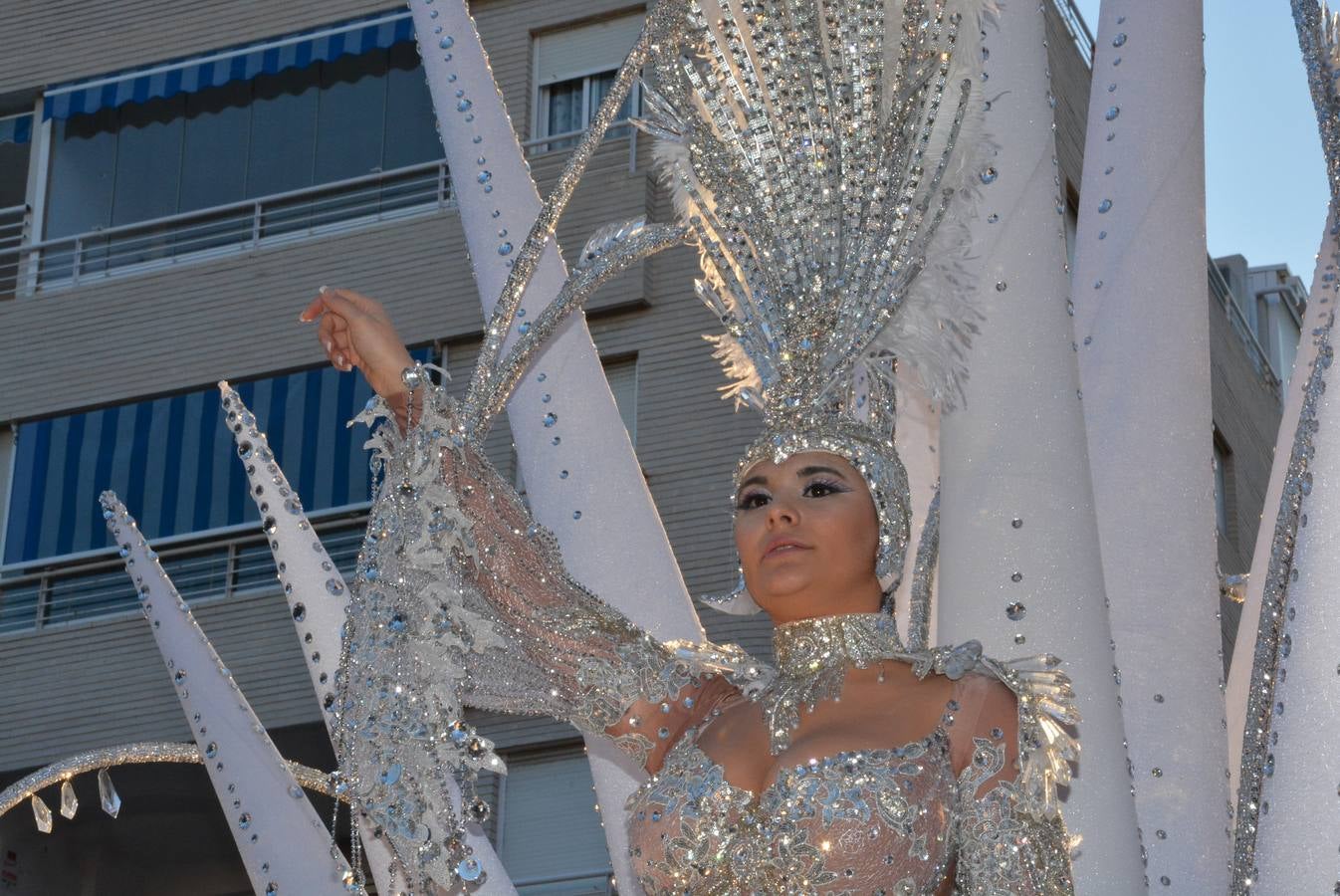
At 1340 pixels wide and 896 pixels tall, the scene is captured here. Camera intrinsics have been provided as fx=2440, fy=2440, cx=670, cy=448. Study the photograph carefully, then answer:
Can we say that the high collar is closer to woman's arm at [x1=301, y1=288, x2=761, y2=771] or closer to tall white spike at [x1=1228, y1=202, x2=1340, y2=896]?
woman's arm at [x1=301, y1=288, x2=761, y2=771]

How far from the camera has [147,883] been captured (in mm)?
16547

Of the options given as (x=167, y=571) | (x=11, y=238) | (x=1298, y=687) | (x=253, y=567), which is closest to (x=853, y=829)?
(x=1298, y=687)

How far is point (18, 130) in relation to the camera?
17.4 metres

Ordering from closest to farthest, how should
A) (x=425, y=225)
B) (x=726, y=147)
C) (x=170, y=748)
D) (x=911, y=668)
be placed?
1. (x=911, y=668)
2. (x=726, y=147)
3. (x=170, y=748)
4. (x=425, y=225)

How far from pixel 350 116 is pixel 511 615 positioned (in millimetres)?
11076

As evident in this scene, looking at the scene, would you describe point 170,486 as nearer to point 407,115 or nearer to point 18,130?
point 407,115

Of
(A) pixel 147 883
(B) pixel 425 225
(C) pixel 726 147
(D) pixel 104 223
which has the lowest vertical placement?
(C) pixel 726 147

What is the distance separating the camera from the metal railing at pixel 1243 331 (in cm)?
1770

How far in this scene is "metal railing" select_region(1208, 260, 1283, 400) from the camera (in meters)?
17.7

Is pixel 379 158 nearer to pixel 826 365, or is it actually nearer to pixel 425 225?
pixel 425 225

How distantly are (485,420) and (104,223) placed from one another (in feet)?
39.1

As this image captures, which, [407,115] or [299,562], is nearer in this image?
[299,562]

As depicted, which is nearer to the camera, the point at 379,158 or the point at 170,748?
the point at 170,748

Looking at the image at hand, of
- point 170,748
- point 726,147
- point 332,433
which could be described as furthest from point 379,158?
point 726,147
